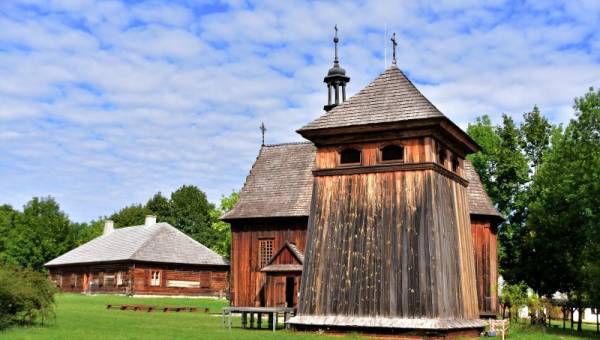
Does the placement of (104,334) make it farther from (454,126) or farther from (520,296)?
(520,296)

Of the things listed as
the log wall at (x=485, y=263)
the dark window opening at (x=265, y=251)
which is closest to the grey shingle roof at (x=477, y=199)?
the log wall at (x=485, y=263)

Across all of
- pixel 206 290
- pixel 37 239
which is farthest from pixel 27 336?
pixel 37 239

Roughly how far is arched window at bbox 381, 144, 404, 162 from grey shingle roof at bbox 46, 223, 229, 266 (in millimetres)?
32912

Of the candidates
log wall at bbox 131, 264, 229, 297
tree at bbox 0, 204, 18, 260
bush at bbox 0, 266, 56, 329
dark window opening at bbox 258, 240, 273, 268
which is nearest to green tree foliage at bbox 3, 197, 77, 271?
tree at bbox 0, 204, 18, 260

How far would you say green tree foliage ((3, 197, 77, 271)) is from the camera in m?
83.7

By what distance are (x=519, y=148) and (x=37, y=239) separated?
61.6m

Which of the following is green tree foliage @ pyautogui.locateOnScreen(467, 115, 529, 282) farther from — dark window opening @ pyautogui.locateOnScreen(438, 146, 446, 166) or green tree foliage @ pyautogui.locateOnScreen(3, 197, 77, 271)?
green tree foliage @ pyautogui.locateOnScreen(3, 197, 77, 271)

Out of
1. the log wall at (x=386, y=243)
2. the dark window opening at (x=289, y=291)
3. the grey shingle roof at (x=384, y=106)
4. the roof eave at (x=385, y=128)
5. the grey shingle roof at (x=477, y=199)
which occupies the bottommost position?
the dark window opening at (x=289, y=291)

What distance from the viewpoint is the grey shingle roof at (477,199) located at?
112 feet

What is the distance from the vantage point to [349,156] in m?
24.0

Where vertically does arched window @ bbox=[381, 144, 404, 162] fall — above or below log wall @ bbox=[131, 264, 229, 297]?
above

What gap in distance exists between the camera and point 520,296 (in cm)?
3052

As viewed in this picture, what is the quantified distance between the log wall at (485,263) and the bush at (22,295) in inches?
789

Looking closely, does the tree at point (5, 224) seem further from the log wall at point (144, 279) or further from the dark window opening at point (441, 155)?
the dark window opening at point (441, 155)
